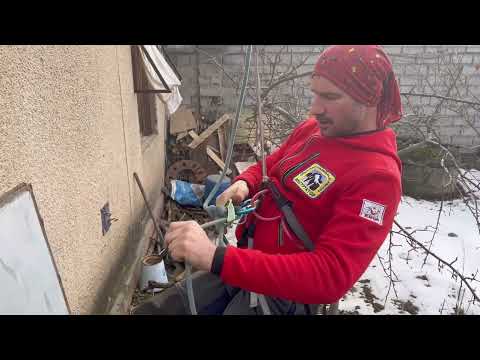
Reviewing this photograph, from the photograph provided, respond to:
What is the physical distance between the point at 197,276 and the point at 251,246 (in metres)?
0.37

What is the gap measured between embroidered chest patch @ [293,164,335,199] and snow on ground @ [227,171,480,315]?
192 cm

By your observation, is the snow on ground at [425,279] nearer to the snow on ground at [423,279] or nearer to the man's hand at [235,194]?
the snow on ground at [423,279]

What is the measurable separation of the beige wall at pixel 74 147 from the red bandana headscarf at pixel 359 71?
1.20 metres

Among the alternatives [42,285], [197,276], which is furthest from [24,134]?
[197,276]

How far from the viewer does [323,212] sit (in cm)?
128

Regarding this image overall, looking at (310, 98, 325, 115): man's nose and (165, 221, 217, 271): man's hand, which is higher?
(310, 98, 325, 115): man's nose

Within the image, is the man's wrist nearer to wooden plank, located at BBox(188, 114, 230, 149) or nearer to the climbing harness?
the climbing harness

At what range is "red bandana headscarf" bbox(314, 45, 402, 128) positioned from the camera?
122 centimetres

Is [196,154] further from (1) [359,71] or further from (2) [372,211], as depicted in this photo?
(2) [372,211]

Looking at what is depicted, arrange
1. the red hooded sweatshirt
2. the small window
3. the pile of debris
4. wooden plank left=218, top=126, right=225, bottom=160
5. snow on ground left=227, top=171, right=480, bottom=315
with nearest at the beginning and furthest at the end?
the red hooded sweatshirt < snow on ground left=227, top=171, right=480, bottom=315 < the small window < the pile of debris < wooden plank left=218, top=126, right=225, bottom=160

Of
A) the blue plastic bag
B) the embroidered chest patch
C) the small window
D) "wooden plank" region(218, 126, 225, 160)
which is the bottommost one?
the blue plastic bag

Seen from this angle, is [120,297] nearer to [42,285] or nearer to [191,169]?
[42,285]

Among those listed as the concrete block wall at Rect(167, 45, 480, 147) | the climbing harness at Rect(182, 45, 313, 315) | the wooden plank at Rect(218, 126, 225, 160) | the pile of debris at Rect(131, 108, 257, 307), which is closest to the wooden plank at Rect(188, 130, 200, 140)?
the pile of debris at Rect(131, 108, 257, 307)

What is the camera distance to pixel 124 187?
10.5 ft
